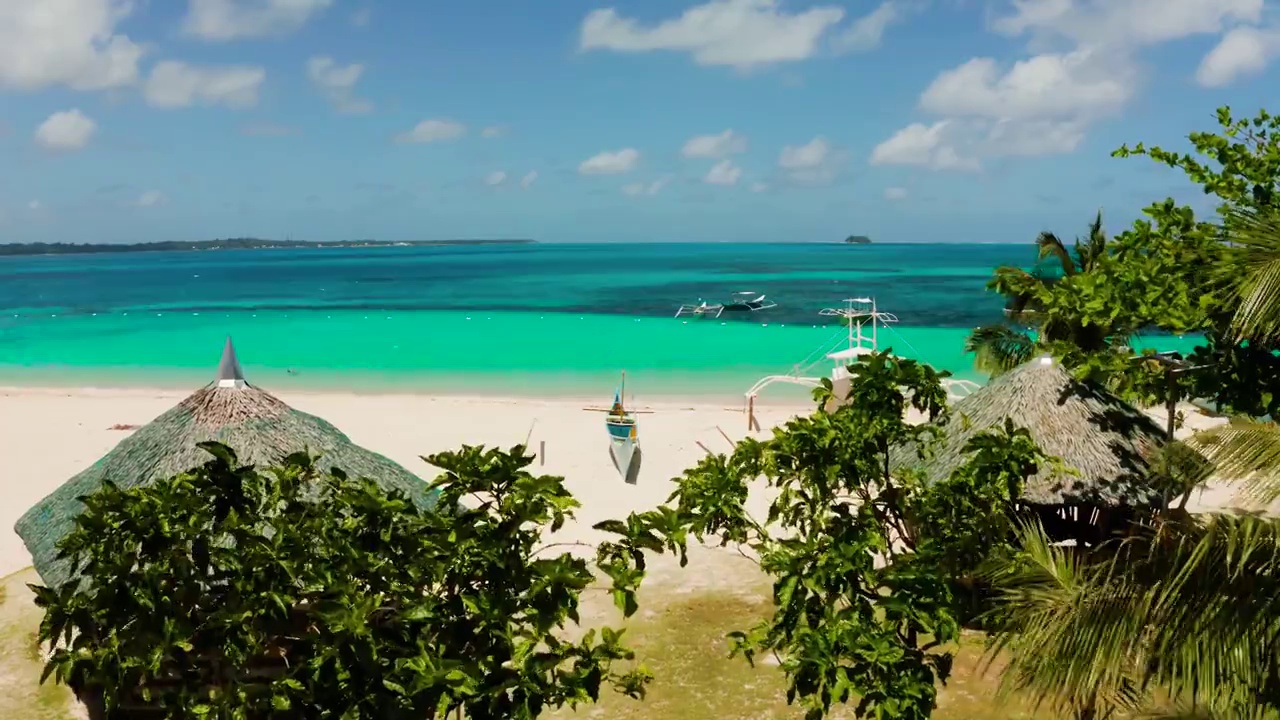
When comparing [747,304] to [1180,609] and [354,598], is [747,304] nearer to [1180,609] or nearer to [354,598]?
[354,598]

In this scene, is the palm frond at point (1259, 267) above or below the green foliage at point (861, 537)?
above

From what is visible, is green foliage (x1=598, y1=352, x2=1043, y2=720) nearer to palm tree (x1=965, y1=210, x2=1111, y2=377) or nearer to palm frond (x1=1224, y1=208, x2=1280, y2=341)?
palm frond (x1=1224, y1=208, x2=1280, y2=341)

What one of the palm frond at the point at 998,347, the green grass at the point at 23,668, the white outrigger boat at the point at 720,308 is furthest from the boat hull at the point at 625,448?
the white outrigger boat at the point at 720,308

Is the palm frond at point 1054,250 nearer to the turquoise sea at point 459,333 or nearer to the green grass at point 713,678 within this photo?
the green grass at point 713,678

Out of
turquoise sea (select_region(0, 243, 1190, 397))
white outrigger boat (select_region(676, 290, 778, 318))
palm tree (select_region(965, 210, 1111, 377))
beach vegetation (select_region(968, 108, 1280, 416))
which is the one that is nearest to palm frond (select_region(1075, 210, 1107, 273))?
palm tree (select_region(965, 210, 1111, 377))

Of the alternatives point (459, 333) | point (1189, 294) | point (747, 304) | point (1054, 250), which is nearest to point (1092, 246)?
point (1054, 250)

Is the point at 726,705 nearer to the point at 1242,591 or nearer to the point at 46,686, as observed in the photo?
the point at 1242,591
